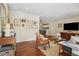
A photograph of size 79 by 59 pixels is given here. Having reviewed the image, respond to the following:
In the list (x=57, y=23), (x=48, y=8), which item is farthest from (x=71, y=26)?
(x=48, y=8)

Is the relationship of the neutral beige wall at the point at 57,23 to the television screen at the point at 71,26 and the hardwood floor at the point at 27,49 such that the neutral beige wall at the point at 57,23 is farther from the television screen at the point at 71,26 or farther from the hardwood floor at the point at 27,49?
the hardwood floor at the point at 27,49

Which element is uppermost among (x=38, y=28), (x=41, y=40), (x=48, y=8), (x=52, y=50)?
(x=48, y=8)

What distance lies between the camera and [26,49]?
2.26 metres

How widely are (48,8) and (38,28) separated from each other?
44cm

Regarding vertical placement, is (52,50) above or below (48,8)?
below

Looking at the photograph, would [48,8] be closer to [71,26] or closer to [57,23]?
[57,23]

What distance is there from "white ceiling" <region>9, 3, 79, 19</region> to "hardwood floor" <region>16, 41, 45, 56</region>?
1.91ft

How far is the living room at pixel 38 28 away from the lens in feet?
7.22

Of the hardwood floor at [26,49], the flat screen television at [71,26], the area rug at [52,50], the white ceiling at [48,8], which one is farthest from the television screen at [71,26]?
the hardwood floor at [26,49]

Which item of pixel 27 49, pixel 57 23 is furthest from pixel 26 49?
pixel 57 23

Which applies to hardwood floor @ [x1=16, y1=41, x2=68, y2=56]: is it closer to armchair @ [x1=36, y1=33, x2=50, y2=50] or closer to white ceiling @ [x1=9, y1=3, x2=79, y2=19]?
armchair @ [x1=36, y1=33, x2=50, y2=50]

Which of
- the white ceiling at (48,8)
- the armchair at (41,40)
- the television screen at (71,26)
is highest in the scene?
the white ceiling at (48,8)

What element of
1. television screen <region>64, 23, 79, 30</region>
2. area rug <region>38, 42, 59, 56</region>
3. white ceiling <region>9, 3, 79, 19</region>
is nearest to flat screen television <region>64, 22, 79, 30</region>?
television screen <region>64, 23, 79, 30</region>

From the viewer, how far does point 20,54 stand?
2.27 metres
